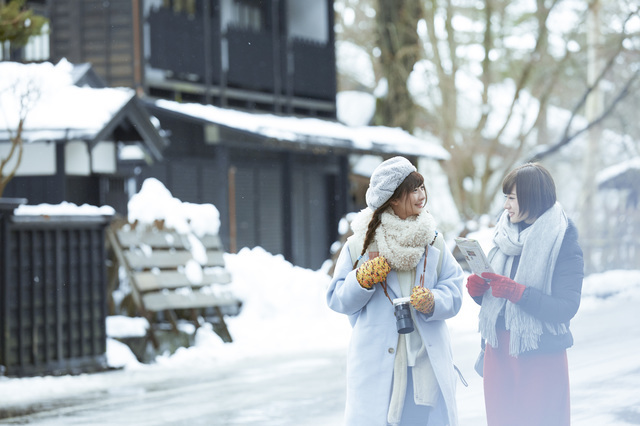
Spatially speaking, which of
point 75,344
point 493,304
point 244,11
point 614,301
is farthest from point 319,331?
point 244,11

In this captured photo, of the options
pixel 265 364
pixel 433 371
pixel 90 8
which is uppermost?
pixel 90 8

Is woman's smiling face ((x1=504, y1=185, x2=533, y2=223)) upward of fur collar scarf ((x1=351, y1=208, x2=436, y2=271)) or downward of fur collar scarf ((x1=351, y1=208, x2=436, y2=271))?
upward

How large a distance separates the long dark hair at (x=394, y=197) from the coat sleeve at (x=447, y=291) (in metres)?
0.37

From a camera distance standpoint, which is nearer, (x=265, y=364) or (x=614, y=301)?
(x=265, y=364)

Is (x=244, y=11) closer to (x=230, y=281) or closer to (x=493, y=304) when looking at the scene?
(x=230, y=281)

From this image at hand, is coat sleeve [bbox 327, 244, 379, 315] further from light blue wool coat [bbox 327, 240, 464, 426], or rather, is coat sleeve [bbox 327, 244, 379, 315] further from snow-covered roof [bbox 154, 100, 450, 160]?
snow-covered roof [bbox 154, 100, 450, 160]

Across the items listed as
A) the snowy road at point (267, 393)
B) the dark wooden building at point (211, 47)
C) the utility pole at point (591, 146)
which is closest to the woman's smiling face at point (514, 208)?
the snowy road at point (267, 393)

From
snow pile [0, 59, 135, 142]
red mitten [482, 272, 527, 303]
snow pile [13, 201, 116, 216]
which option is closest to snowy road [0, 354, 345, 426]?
snow pile [13, 201, 116, 216]

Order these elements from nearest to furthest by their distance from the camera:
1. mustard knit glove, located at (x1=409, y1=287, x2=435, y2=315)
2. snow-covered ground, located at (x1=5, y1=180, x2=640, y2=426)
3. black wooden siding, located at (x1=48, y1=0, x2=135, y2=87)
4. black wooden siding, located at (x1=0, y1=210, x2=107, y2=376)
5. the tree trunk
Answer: mustard knit glove, located at (x1=409, y1=287, x2=435, y2=315), snow-covered ground, located at (x1=5, y1=180, x2=640, y2=426), black wooden siding, located at (x1=0, y1=210, x2=107, y2=376), black wooden siding, located at (x1=48, y1=0, x2=135, y2=87), the tree trunk

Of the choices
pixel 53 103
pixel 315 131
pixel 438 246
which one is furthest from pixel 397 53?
pixel 438 246

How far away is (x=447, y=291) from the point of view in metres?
5.53

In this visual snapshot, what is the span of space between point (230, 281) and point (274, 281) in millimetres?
1942

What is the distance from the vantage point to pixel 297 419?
31.2 feet

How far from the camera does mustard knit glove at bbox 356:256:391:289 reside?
213 inches
